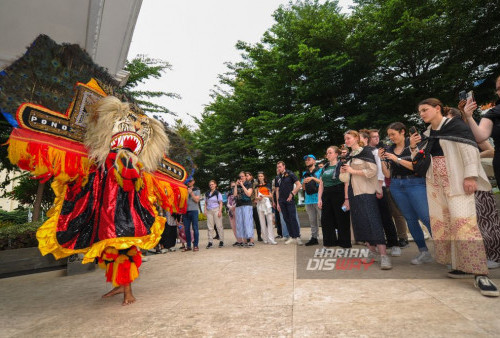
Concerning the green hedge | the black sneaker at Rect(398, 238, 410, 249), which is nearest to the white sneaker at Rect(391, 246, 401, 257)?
the black sneaker at Rect(398, 238, 410, 249)

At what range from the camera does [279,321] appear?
6.75 feet

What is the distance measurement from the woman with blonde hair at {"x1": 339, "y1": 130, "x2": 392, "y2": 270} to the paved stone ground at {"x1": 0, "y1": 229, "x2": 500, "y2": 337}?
0.41 m

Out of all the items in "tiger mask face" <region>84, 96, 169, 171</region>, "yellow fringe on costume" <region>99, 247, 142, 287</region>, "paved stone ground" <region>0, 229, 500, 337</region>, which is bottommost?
"paved stone ground" <region>0, 229, 500, 337</region>

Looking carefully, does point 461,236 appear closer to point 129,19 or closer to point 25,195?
point 129,19

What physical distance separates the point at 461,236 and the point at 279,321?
194cm

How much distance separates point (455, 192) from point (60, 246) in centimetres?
402

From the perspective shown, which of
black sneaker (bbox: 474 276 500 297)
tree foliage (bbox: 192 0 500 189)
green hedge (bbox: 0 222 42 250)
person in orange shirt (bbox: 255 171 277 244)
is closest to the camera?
black sneaker (bbox: 474 276 500 297)

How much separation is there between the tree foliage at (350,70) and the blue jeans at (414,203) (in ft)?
30.5

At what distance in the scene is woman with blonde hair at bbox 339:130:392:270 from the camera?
3.64m

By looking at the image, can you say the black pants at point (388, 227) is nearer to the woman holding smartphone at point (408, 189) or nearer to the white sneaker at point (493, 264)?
the woman holding smartphone at point (408, 189)

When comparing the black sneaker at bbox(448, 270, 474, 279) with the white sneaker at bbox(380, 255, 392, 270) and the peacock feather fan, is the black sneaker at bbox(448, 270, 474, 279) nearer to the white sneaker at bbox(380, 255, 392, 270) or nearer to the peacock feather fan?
the white sneaker at bbox(380, 255, 392, 270)

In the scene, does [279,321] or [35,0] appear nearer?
[279,321]

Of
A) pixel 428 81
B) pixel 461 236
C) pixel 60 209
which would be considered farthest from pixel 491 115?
pixel 428 81

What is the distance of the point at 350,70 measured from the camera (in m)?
13.6
